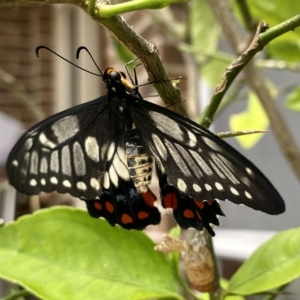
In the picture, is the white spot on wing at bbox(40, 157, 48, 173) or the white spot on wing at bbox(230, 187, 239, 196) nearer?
the white spot on wing at bbox(230, 187, 239, 196)

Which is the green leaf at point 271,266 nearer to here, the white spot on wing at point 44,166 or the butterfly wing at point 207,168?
the butterfly wing at point 207,168

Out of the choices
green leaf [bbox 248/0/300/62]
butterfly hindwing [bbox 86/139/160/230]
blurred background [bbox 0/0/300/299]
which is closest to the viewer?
butterfly hindwing [bbox 86/139/160/230]

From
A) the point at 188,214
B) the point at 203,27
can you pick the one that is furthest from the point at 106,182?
the point at 203,27

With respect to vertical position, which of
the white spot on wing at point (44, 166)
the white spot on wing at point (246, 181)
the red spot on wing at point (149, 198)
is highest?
the white spot on wing at point (246, 181)

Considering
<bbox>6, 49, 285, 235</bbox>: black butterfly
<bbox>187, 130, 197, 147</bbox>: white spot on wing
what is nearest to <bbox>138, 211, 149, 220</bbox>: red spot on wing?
<bbox>6, 49, 285, 235</bbox>: black butterfly

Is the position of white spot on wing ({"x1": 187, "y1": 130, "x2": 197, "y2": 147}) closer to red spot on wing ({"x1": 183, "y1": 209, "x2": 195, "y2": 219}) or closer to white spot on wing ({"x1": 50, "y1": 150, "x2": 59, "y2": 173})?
red spot on wing ({"x1": 183, "y1": 209, "x2": 195, "y2": 219})

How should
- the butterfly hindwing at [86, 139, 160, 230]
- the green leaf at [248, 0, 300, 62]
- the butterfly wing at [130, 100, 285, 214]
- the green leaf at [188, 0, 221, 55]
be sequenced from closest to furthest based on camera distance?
the butterfly wing at [130, 100, 285, 214] < the butterfly hindwing at [86, 139, 160, 230] < the green leaf at [248, 0, 300, 62] < the green leaf at [188, 0, 221, 55]

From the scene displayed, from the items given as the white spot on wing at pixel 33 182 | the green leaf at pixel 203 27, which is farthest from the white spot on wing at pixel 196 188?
the green leaf at pixel 203 27
